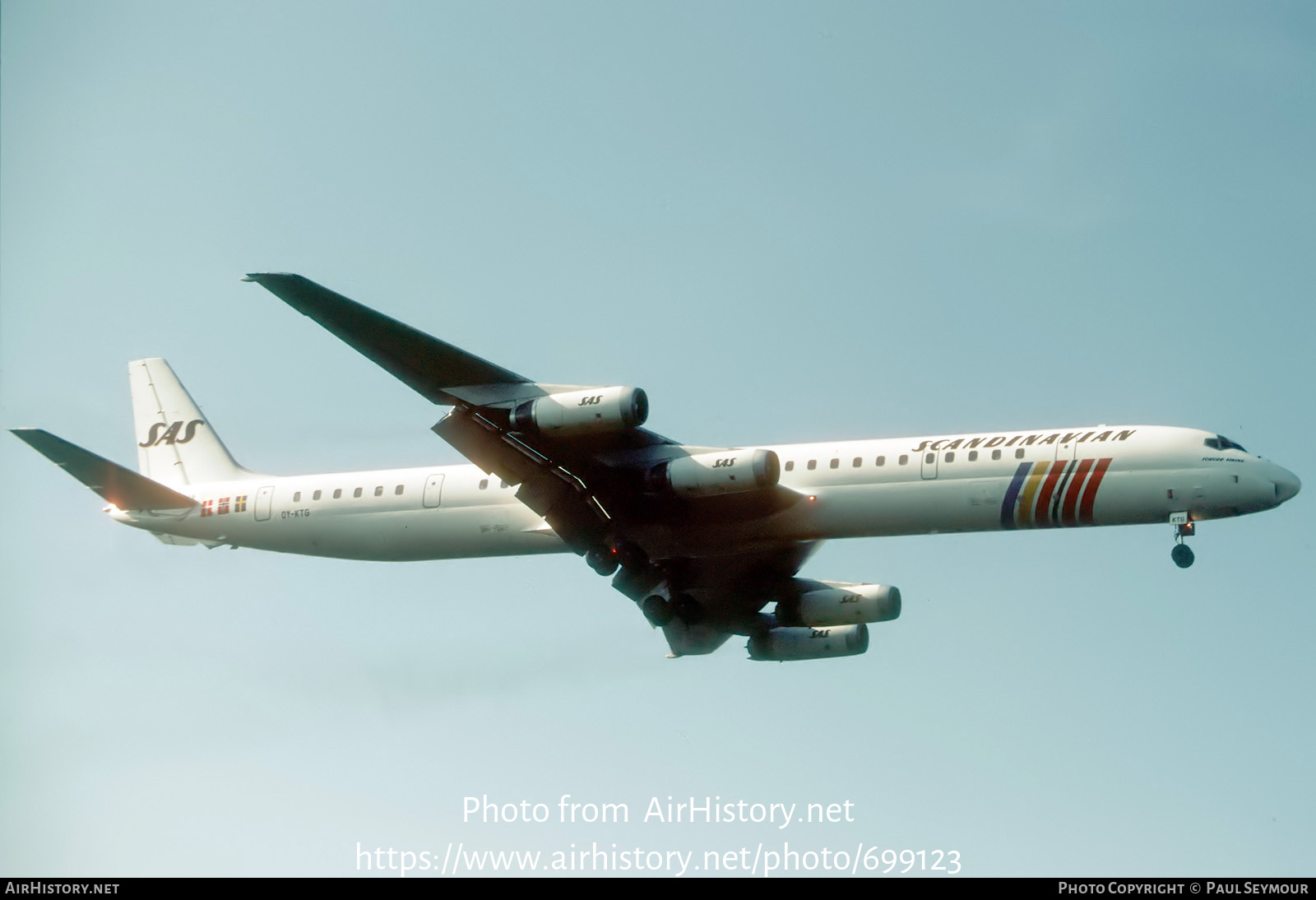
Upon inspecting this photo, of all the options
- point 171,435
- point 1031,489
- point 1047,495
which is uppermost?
point 171,435

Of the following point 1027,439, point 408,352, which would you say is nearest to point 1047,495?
point 1027,439

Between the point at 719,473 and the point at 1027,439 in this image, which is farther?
the point at 1027,439

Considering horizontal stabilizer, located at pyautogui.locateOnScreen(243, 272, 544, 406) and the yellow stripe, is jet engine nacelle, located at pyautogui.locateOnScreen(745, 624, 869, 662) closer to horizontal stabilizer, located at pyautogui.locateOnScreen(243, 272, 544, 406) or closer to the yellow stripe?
the yellow stripe

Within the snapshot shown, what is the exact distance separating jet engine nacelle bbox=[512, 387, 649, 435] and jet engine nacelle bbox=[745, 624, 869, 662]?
38.2ft

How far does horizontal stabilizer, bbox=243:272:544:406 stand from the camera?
29.5 m

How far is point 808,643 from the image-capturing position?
4006 centimetres

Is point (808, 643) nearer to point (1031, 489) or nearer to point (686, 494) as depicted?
point (686, 494)

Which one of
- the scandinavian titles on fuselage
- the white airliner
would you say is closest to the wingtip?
the white airliner

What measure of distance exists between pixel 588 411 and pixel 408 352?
431cm

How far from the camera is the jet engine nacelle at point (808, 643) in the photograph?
131 ft
